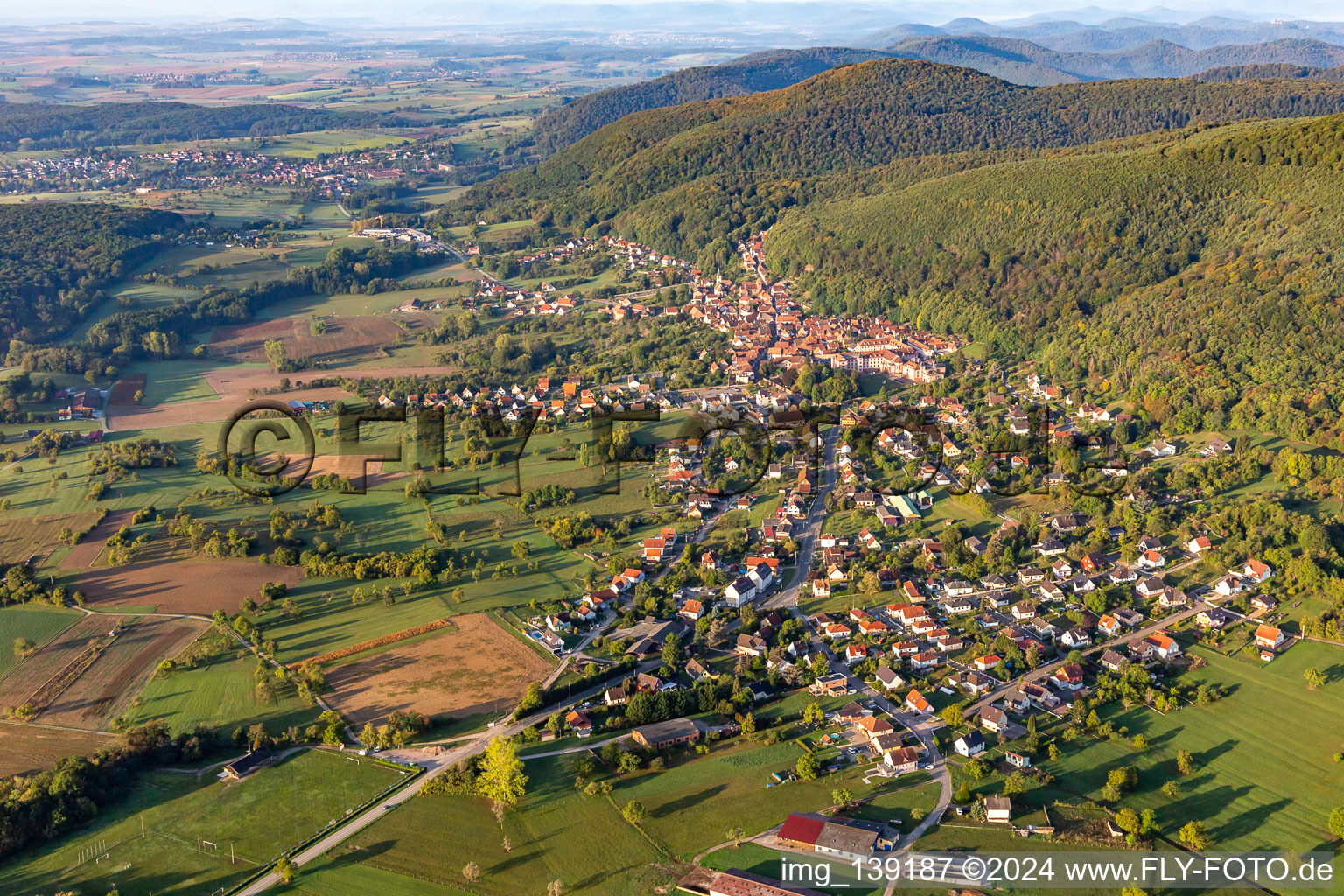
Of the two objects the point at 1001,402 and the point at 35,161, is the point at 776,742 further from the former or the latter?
the point at 35,161

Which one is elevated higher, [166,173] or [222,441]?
[166,173]

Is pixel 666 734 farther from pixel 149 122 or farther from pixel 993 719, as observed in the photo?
pixel 149 122

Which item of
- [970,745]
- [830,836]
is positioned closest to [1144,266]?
[970,745]

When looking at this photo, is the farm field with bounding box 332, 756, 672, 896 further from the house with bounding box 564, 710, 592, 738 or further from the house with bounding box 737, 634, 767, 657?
the house with bounding box 737, 634, 767, 657

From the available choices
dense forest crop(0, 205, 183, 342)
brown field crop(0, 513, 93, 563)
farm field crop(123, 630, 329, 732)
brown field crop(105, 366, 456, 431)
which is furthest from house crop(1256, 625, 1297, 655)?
dense forest crop(0, 205, 183, 342)

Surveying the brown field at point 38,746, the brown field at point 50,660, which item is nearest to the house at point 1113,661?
the brown field at point 38,746

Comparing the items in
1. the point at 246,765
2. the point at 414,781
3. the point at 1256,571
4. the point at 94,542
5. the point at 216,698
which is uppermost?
the point at 1256,571

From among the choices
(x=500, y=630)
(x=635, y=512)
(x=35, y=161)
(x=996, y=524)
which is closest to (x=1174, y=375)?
(x=996, y=524)

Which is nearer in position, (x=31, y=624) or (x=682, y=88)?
(x=31, y=624)
